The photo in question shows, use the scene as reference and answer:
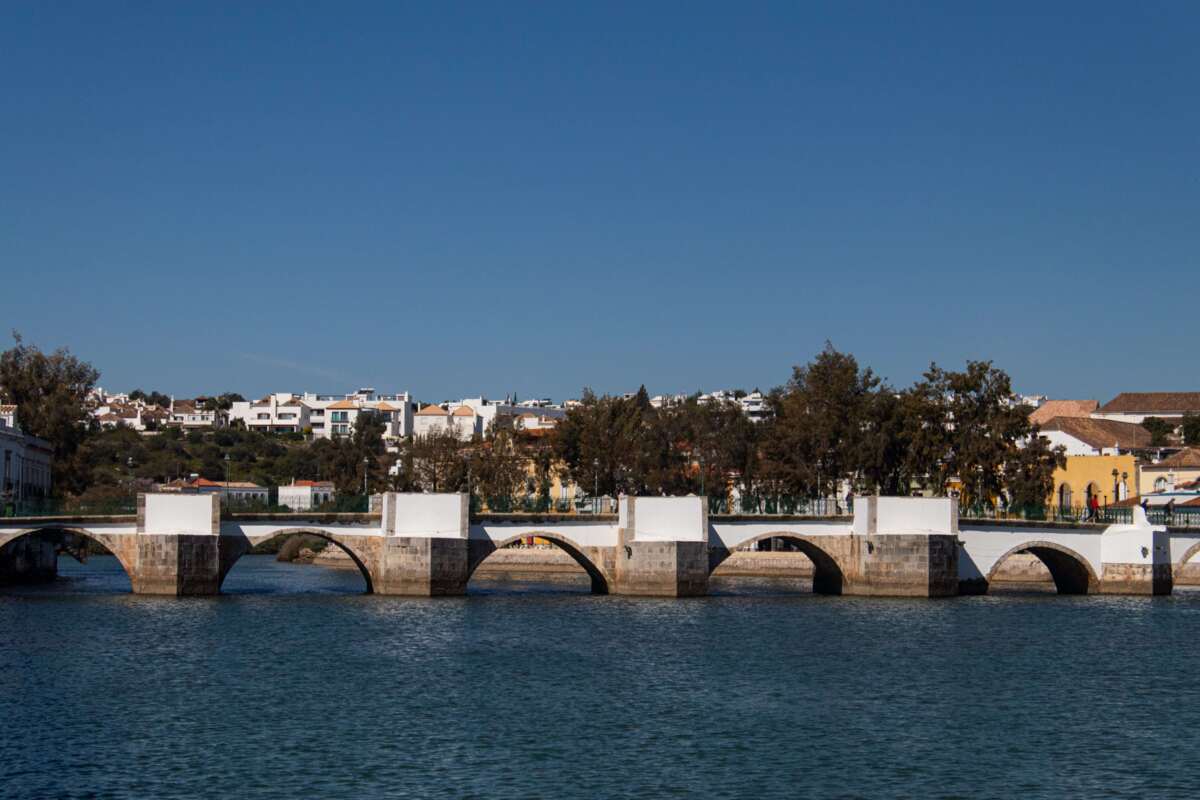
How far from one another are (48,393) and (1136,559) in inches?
2158

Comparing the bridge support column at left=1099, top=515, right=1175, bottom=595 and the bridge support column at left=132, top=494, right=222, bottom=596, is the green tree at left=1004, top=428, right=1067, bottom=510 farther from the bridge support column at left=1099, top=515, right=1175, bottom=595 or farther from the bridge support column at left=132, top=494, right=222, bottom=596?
the bridge support column at left=132, top=494, right=222, bottom=596

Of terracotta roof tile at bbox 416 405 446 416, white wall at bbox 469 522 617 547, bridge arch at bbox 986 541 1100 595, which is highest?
terracotta roof tile at bbox 416 405 446 416

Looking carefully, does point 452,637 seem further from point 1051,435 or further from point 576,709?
point 1051,435

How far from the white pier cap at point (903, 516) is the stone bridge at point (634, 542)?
41 millimetres

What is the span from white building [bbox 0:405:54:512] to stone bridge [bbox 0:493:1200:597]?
10.6 metres

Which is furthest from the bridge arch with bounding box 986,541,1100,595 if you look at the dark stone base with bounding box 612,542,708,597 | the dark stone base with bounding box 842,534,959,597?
the dark stone base with bounding box 612,542,708,597

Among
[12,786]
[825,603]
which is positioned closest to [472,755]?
[12,786]

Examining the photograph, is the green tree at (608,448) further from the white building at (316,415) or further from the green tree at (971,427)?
the white building at (316,415)

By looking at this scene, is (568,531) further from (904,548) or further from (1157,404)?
(1157,404)

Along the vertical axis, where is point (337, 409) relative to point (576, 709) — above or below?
above

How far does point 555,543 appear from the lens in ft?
202

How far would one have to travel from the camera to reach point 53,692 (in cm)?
3541

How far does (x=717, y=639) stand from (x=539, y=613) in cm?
1009

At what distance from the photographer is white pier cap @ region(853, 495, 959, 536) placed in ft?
204
